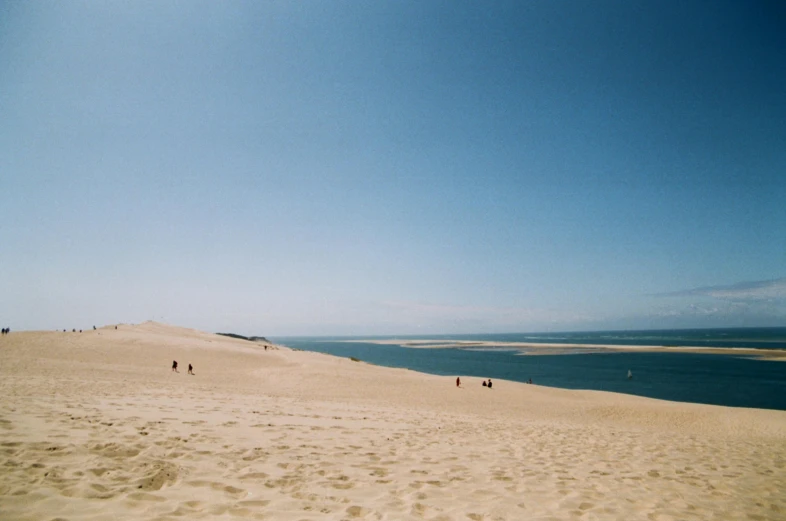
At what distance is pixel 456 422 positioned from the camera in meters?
14.3

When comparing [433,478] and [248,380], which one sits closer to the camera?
[433,478]

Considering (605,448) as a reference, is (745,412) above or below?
below

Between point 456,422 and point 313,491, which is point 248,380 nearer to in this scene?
point 456,422

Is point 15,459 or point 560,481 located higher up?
point 15,459

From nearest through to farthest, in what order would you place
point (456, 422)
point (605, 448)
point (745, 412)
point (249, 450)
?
1. point (249, 450)
2. point (605, 448)
3. point (456, 422)
4. point (745, 412)

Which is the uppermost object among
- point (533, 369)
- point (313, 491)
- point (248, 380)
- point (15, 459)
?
point (15, 459)

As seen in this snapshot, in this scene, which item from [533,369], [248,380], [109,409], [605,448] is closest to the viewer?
[109,409]

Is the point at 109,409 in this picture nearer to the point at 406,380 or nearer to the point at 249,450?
the point at 249,450

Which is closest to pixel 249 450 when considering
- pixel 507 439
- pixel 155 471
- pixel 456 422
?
pixel 155 471

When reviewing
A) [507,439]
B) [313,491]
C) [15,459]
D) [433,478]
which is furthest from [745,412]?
[15,459]

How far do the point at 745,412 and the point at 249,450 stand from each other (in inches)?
1268

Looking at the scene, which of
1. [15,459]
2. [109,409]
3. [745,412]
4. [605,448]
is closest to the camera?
[15,459]

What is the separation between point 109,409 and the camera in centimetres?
985

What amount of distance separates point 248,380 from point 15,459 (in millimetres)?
24685
